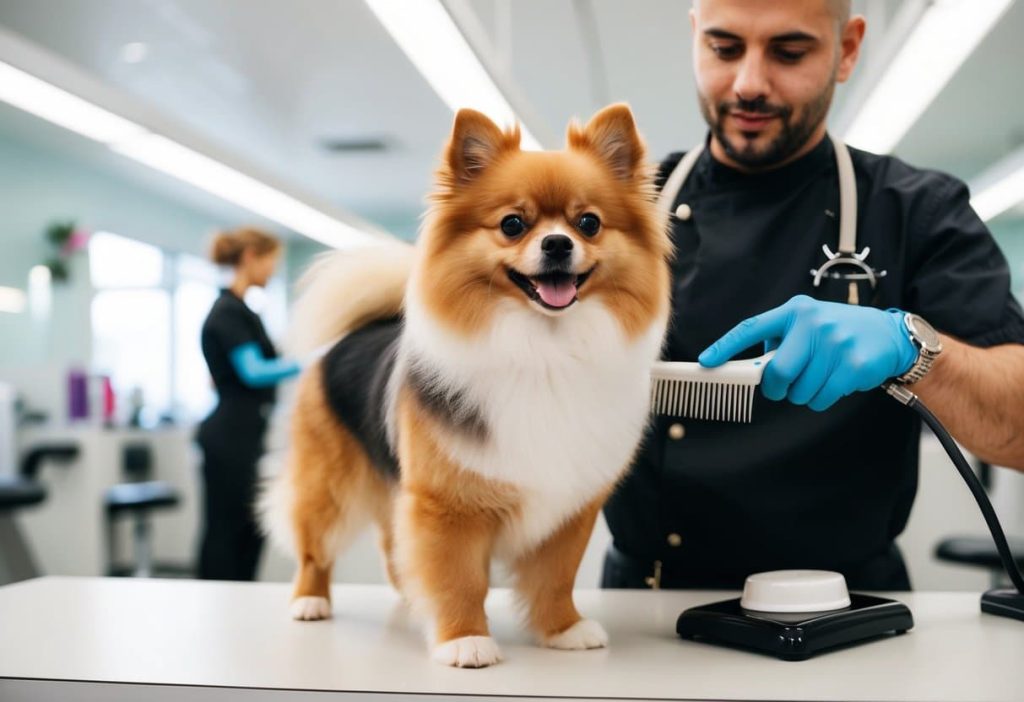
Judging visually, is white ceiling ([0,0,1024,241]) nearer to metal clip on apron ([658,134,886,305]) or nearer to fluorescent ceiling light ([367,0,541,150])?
fluorescent ceiling light ([367,0,541,150])

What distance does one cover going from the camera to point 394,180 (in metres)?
11.3

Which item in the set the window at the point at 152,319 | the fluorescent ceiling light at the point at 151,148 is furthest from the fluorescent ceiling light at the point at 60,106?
the window at the point at 152,319

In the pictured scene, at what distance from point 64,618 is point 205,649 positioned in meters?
0.36

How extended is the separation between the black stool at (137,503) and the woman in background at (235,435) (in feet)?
7.08

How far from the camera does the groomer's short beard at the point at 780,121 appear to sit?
6.07 ft

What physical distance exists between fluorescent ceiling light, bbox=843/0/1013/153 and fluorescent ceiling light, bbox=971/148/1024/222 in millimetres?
2313

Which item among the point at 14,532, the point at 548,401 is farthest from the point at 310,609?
the point at 14,532

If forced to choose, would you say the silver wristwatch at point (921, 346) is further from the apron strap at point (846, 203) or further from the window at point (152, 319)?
the window at point (152, 319)

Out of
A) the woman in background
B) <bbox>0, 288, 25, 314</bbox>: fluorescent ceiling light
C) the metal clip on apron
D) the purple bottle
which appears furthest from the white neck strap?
<bbox>0, 288, 25, 314</bbox>: fluorescent ceiling light

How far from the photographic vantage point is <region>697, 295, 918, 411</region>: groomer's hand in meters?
1.32

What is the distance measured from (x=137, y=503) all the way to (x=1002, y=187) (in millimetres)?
7139

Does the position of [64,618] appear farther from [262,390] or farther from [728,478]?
[262,390]

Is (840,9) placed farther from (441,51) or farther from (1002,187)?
(1002,187)

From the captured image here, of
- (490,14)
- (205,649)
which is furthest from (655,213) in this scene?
(490,14)
